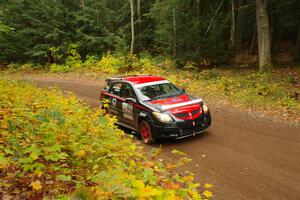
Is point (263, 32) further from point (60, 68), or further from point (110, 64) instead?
point (60, 68)

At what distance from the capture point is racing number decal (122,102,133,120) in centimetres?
938

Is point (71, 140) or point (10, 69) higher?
point (10, 69)

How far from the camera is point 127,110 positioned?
31.3 ft

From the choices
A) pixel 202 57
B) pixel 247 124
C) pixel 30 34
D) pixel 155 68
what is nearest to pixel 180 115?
pixel 247 124

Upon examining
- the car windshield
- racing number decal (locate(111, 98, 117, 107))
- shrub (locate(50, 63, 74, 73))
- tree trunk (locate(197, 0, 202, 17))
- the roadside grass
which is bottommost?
the roadside grass

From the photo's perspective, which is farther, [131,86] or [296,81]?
[296,81]

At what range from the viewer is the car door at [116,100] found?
32.9ft

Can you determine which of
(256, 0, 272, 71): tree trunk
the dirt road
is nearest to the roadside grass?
the dirt road

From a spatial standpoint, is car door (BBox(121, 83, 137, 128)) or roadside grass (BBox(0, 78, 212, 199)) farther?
car door (BBox(121, 83, 137, 128))

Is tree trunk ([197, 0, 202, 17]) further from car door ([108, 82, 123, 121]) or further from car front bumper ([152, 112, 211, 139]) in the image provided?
car front bumper ([152, 112, 211, 139])

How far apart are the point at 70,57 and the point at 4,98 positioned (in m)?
20.2

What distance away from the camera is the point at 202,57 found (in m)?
19.7

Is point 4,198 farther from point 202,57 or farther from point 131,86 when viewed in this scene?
point 202,57

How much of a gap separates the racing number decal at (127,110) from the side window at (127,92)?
299 mm
